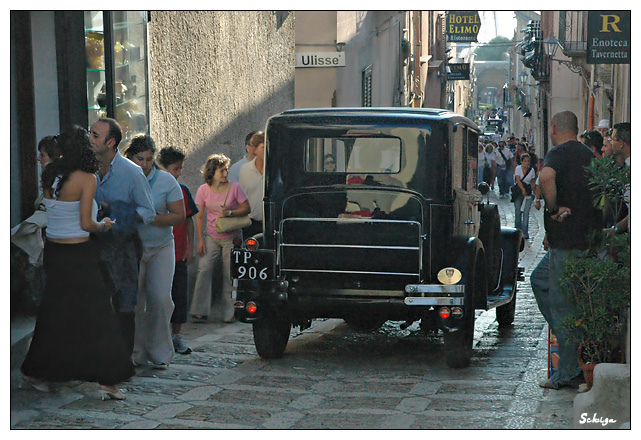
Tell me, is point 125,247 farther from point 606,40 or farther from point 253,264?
point 606,40

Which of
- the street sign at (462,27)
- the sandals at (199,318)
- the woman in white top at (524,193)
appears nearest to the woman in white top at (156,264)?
the sandals at (199,318)

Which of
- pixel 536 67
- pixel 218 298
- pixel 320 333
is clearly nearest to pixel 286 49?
pixel 218 298

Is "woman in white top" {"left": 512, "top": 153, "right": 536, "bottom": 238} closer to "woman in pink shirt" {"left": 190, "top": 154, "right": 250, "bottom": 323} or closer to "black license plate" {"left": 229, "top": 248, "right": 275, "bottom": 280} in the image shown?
"woman in pink shirt" {"left": 190, "top": 154, "right": 250, "bottom": 323}

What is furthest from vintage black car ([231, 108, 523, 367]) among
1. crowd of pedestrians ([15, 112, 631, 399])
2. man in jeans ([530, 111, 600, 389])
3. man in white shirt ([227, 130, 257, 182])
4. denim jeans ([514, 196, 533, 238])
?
denim jeans ([514, 196, 533, 238])

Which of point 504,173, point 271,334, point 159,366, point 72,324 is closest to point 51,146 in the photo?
point 72,324

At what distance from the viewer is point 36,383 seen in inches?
257

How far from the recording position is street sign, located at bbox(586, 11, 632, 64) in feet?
39.3

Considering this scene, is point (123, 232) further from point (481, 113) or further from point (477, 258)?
point (481, 113)

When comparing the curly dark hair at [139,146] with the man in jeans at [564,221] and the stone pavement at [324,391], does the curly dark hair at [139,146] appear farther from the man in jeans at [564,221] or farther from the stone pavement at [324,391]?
the man in jeans at [564,221]

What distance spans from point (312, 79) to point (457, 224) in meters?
12.5

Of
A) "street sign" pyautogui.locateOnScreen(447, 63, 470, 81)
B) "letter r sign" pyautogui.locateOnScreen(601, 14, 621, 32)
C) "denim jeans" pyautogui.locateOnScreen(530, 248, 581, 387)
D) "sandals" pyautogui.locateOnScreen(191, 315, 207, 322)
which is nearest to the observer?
"denim jeans" pyautogui.locateOnScreen(530, 248, 581, 387)

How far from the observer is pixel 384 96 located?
2597 centimetres

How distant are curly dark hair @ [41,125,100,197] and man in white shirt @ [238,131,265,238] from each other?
3.63 meters

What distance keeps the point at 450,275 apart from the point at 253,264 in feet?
4.65
